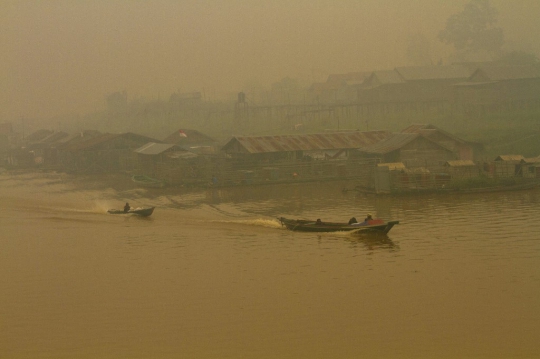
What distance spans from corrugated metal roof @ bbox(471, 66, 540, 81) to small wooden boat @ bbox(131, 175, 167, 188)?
24411mm

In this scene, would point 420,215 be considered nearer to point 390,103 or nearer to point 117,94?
point 390,103

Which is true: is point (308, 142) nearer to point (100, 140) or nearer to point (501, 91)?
point (501, 91)

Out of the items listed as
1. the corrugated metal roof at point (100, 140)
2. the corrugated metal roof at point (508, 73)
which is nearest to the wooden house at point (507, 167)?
the corrugated metal roof at point (508, 73)

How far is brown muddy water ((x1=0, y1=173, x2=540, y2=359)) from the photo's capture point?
37.6ft

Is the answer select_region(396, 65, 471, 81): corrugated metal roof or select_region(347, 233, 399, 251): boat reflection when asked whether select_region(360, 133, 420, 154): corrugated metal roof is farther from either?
select_region(396, 65, 471, 81): corrugated metal roof

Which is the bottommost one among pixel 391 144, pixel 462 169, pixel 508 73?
pixel 462 169

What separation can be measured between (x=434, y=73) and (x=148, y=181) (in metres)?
27.5

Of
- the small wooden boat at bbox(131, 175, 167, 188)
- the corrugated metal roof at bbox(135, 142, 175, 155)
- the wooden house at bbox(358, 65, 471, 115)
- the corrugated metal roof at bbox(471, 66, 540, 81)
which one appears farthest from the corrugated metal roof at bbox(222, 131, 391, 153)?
the wooden house at bbox(358, 65, 471, 115)

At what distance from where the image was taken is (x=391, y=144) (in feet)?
113

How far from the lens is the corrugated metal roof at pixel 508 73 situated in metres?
47.7

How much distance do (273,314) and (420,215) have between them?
1195 centimetres

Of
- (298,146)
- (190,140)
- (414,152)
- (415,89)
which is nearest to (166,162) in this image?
(298,146)

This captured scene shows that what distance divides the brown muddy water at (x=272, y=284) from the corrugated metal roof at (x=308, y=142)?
9.93 m

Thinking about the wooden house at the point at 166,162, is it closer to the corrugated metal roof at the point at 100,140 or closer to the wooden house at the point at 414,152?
the corrugated metal roof at the point at 100,140
